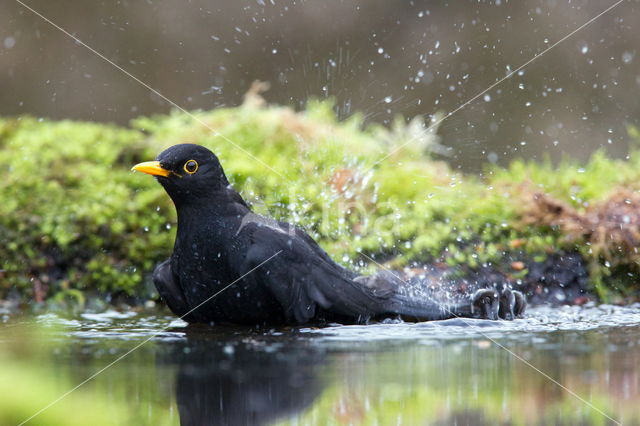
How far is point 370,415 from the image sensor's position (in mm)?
2348

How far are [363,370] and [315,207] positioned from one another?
304 centimetres

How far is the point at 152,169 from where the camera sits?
4.38m

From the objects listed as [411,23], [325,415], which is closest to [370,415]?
[325,415]

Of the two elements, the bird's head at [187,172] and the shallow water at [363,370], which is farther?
the bird's head at [187,172]

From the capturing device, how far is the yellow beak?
4344mm

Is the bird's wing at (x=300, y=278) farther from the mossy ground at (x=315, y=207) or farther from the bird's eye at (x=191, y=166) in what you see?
the mossy ground at (x=315, y=207)

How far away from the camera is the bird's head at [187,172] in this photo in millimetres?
4449

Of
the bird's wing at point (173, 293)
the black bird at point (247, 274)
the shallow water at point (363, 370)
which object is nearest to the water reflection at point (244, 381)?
the shallow water at point (363, 370)

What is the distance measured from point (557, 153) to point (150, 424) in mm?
9102

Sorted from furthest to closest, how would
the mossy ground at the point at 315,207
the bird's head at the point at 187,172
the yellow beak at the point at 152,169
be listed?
the mossy ground at the point at 315,207 → the bird's head at the point at 187,172 → the yellow beak at the point at 152,169

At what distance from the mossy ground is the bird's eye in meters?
1.44

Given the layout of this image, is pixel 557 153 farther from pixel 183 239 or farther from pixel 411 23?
pixel 183 239

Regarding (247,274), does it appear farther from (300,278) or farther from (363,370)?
(363,370)

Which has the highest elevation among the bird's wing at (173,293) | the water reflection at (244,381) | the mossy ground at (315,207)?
the mossy ground at (315,207)
